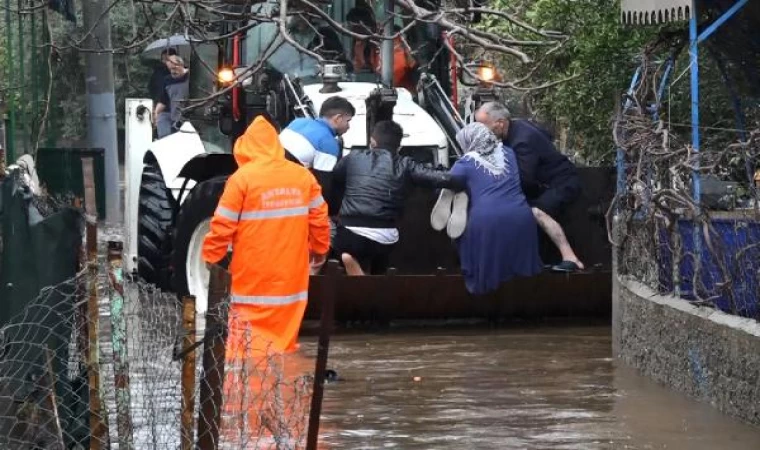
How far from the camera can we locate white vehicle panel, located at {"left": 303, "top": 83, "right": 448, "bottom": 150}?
500 inches

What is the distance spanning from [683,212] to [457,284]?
314 cm

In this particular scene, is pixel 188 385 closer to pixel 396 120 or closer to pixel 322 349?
pixel 322 349

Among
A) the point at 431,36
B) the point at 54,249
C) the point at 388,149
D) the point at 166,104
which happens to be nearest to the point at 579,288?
the point at 388,149

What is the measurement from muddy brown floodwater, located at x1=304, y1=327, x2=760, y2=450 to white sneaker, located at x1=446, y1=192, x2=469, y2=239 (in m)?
0.77

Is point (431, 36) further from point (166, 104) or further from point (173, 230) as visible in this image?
point (166, 104)

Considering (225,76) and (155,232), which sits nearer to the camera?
(225,76)

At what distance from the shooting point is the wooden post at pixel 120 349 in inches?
229

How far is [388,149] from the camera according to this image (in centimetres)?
1152

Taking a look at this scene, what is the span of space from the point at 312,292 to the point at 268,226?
2.65 meters

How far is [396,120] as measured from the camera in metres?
12.9

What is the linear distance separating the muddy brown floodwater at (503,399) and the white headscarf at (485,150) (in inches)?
48.1

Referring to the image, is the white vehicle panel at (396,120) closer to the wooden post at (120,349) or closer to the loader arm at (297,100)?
the loader arm at (297,100)

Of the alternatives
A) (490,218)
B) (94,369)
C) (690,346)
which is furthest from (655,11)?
(94,369)

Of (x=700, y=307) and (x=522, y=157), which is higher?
(x=522, y=157)
